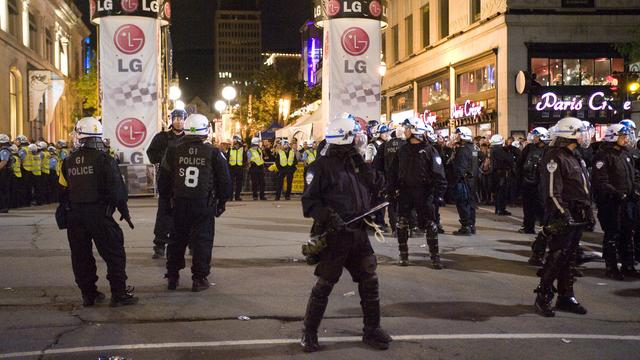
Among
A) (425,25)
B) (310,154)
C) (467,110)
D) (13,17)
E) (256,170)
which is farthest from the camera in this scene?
(425,25)

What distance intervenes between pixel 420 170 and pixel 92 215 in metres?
4.62

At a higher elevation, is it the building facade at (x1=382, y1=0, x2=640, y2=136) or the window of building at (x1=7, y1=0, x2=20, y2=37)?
the window of building at (x1=7, y1=0, x2=20, y2=37)

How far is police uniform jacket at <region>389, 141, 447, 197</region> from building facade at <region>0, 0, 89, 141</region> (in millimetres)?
27715

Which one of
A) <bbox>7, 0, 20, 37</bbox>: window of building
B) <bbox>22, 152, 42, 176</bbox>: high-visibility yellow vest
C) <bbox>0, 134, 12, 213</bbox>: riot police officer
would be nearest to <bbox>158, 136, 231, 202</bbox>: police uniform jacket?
<bbox>0, 134, 12, 213</bbox>: riot police officer

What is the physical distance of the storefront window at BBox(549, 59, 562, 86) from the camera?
2906 centimetres

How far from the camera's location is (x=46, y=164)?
73.2ft

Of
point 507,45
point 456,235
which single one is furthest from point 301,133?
point 456,235

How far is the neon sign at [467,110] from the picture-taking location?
31062 millimetres

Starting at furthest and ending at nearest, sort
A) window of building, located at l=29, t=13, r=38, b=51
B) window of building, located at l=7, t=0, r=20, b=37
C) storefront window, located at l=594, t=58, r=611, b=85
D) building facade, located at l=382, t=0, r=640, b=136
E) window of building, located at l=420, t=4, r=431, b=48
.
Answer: window of building, located at l=29, t=13, r=38, b=51, window of building, located at l=420, t=4, r=431, b=48, window of building, located at l=7, t=0, r=20, b=37, storefront window, located at l=594, t=58, r=611, b=85, building facade, located at l=382, t=0, r=640, b=136

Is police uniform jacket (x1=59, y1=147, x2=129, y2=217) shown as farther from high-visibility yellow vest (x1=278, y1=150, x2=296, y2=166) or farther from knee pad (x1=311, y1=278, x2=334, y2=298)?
high-visibility yellow vest (x1=278, y1=150, x2=296, y2=166)

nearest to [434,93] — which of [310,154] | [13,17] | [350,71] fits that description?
[310,154]

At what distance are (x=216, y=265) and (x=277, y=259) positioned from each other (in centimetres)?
94

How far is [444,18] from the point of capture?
35.7m

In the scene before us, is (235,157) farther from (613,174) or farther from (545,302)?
(545,302)
